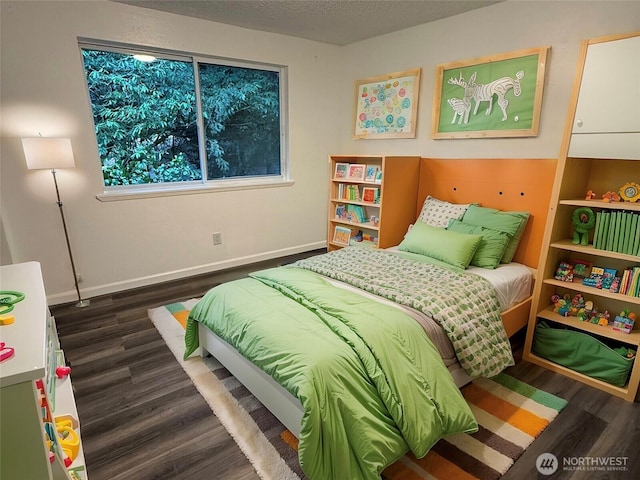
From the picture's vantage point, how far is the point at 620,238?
205 cm

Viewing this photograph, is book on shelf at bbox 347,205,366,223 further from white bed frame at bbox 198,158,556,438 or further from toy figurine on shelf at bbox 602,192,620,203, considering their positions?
toy figurine on shelf at bbox 602,192,620,203

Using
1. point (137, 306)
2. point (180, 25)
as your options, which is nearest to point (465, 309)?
point (137, 306)

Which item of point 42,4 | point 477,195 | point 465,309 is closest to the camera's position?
point 465,309

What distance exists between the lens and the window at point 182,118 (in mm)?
3182

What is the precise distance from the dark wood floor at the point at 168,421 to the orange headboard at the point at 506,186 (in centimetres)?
81

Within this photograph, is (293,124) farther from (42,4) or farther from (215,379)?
(215,379)

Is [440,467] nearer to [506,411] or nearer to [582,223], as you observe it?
[506,411]

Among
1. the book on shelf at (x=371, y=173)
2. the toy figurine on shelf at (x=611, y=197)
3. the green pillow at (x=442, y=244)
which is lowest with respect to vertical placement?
the green pillow at (x=442, y=244)

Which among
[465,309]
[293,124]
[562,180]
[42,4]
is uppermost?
[42,4]

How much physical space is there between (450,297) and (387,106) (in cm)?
249

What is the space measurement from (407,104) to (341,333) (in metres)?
2.77

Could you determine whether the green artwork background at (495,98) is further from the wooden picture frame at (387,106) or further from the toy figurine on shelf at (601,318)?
the toy figurine on shelf at (601,318)

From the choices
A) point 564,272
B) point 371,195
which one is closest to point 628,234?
point 564,272

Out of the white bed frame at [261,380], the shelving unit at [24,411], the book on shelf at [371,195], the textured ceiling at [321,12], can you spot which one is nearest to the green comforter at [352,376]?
the white bed frame at [261,380]
